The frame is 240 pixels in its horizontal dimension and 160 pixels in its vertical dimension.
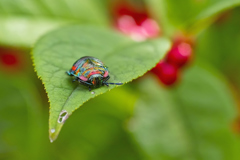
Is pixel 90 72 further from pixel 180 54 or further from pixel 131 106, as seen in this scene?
pixel 131 106

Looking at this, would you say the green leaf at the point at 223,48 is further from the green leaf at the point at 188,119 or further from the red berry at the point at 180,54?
the red berry at the point at 180,54

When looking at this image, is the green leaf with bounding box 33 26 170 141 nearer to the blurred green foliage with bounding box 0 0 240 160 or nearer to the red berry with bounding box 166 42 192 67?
the red berry with bounding box 166 42 192 67

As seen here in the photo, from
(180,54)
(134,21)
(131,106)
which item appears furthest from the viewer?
(134,21)

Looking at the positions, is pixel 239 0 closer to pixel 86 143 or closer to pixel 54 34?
pixel 54 34

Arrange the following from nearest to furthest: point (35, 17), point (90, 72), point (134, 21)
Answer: point (90, 72)
point (35, 17)
point (134, 21)

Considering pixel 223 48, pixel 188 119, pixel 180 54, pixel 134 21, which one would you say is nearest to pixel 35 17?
pixel 134 21

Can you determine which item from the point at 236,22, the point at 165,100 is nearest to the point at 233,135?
the point at 165,100

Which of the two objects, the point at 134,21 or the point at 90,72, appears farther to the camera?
the point at 134,21
